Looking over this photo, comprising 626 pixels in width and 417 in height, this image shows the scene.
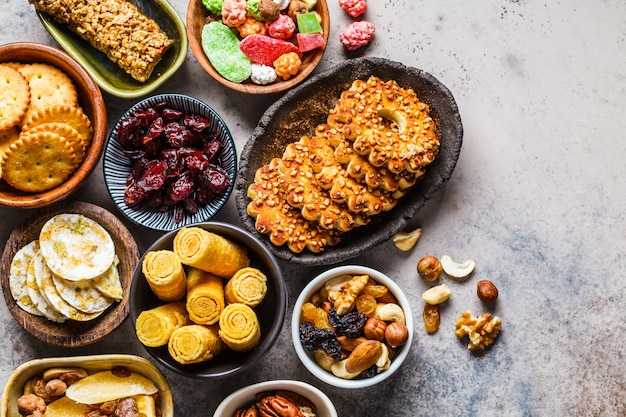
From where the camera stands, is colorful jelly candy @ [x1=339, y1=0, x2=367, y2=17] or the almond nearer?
the almond

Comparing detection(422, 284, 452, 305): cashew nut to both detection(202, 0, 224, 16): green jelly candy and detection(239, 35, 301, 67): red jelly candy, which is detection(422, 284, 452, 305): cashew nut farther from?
detection(202, 0, 224, 16): green jelly candy

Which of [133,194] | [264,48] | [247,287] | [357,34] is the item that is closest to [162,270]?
[247,287]

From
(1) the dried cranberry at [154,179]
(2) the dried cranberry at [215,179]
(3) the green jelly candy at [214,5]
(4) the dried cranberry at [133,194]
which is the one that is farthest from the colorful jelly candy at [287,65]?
(4) the dried cranberry at [133,194]

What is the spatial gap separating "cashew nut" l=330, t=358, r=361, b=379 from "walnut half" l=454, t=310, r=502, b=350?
416 mm

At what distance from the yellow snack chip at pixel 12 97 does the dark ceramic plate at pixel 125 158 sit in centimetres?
28

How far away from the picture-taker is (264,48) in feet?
7.13

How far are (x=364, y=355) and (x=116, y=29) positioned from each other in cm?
132

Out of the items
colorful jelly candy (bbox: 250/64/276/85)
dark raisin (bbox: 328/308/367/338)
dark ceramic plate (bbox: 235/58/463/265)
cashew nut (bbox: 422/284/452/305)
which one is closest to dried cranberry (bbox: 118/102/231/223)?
dark ceramic plate (bbox: 235/58/463/265)

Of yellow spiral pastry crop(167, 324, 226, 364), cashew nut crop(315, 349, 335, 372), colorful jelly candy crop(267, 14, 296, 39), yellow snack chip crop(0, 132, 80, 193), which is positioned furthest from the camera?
colorful jelly candy crop(267, 14, 296, 39)

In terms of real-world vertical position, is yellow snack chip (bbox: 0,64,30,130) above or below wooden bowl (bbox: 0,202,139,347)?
above

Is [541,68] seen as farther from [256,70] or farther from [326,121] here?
[256,70]

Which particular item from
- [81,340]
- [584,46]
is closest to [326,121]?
[584,46]

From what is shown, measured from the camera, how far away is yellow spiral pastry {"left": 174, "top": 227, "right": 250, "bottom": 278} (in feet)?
6.08

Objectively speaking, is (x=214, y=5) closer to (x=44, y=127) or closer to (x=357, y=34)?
(x=357, y=34)
